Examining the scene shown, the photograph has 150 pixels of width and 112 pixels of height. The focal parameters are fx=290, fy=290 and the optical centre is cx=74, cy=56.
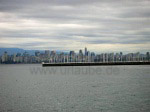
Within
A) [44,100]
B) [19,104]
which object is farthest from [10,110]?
[44,100]

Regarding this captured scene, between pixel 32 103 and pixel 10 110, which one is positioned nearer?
pixel 10 110

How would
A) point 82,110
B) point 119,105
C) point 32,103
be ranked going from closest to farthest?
1. point 82,110
2. point 119,105
3. point 32,103

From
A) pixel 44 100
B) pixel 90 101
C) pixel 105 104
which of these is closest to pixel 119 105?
pixel 105 104

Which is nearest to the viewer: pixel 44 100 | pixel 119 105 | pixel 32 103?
pixel 119 105

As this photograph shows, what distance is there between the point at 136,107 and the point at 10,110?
18.3m

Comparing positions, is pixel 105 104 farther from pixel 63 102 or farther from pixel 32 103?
pixel 32 103

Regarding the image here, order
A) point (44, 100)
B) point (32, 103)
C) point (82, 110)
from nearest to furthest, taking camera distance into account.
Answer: point (82, 110), point (32, 103), point (44, 100)

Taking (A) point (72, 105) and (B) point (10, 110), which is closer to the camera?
(B) point (10, 110)

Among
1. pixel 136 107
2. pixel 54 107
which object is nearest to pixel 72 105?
pixel 54 107

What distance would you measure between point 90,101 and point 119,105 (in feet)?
19.3

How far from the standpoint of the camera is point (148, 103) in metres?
44.7

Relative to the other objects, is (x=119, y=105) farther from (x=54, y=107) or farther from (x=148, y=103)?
(x=54, y=107)

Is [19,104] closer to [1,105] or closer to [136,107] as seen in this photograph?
[1,105]

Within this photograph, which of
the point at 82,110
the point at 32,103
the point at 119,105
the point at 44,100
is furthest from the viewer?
the point at 44,100
